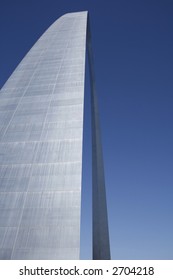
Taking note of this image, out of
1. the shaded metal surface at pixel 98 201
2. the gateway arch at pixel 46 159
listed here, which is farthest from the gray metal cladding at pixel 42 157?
the shaded metal surface at pixel 98 201

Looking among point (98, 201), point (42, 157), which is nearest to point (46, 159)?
point (42, 157)

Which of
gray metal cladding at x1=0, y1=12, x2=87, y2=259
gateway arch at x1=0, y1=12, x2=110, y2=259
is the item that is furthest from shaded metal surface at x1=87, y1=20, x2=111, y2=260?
gray metal cladding at x1=0, y1=12, x2=87, y2=259

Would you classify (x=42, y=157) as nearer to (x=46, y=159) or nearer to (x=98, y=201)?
(x=46, y=159)

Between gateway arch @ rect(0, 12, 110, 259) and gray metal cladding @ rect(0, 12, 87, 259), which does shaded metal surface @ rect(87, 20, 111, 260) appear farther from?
gray metal cladding @ rect(0, 12, 87, 259)

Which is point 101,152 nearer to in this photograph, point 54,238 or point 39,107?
point 39,107

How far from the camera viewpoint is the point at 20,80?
20.5m

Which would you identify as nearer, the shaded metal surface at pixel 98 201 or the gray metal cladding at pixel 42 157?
the gray metal cladding at pixel 42 157

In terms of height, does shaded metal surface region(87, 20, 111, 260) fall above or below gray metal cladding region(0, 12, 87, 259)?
below

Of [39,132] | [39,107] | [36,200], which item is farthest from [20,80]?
[36,200]

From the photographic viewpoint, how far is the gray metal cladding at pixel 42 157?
36.6 feet

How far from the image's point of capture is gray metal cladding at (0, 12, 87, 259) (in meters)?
11.2

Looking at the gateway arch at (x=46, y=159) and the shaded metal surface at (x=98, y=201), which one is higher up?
the gateway arch at (x=46, y=159)

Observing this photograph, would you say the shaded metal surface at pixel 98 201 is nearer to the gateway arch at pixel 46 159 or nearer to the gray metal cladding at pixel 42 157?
the gateway arch at pixel 46 159
